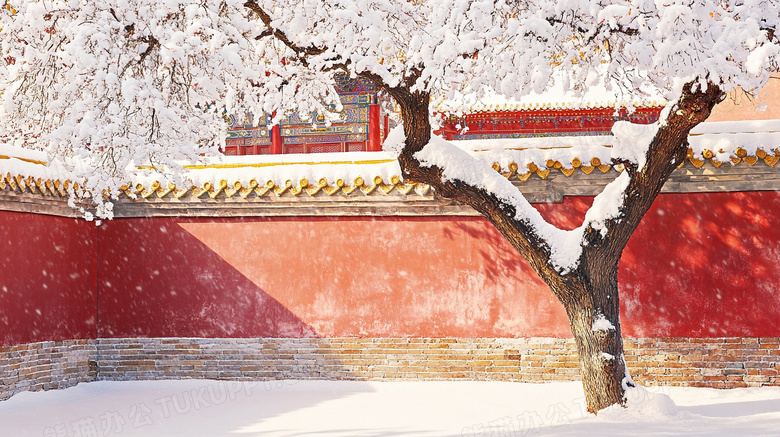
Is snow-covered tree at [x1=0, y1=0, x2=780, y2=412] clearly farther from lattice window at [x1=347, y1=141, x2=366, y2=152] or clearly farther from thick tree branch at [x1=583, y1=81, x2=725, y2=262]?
lattice window at [x1=347, y1=141, x2=366, y2=152]

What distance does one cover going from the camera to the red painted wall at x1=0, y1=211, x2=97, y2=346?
712 cm

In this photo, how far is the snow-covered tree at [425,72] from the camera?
4516mm

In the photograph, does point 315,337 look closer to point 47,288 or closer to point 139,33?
point 47,288

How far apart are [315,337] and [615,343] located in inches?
128

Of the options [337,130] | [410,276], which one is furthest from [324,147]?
[410,276]

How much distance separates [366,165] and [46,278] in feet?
11.2

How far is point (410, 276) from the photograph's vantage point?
7500 millimetres

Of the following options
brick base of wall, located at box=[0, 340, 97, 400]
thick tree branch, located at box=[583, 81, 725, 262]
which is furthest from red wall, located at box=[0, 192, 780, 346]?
thick tree branch, located at box=[583, 81, 725, 262]

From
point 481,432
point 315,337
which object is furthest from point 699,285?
point 315,337

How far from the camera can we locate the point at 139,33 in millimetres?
4750

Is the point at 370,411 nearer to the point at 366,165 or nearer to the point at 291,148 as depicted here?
the point at 366,165

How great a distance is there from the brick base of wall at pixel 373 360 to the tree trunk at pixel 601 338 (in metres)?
1.62

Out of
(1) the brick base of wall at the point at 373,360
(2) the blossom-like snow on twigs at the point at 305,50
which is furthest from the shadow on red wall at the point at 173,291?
(2) the blossom-like snow on twigs at the point at 305,50

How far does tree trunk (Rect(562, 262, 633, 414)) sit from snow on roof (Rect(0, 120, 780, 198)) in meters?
1.69
